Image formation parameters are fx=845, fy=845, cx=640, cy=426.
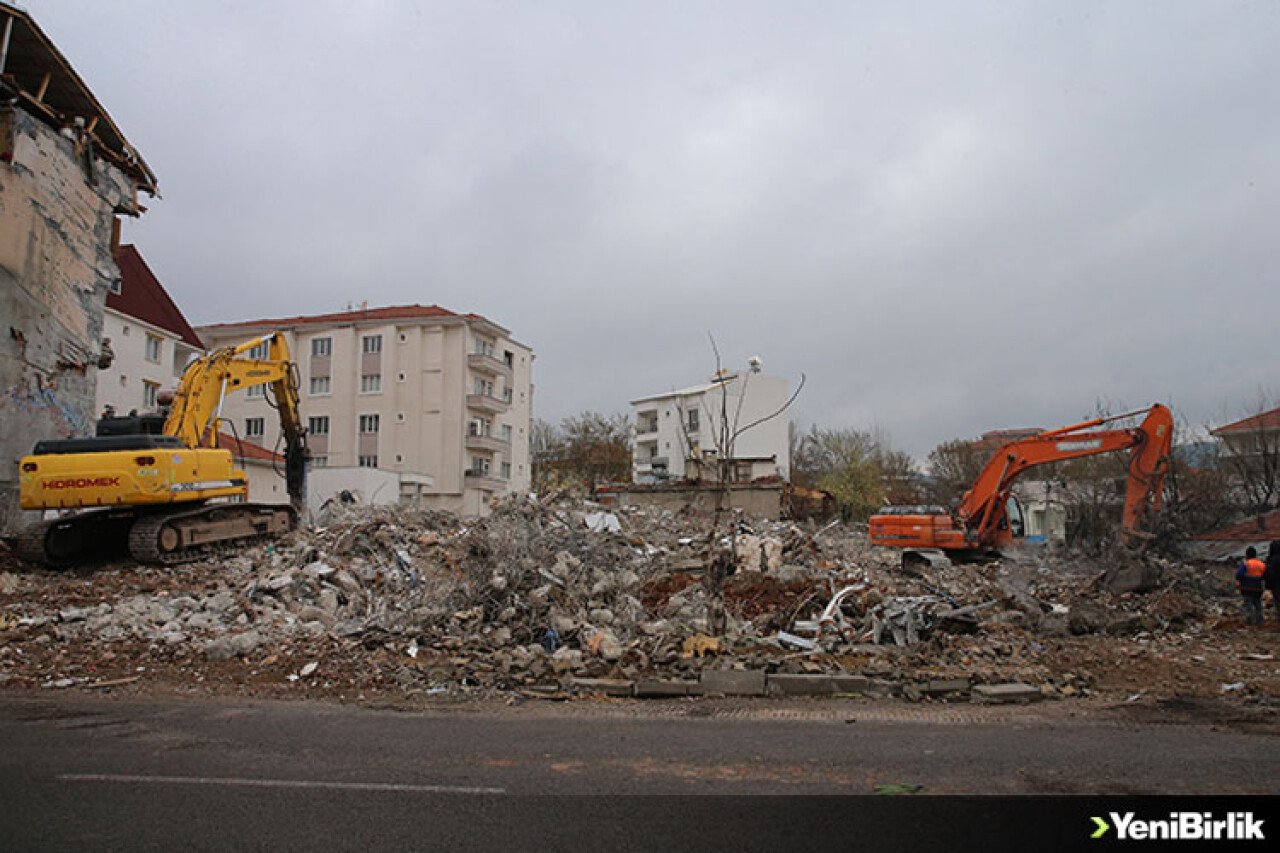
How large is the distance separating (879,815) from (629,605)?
734 centimetres

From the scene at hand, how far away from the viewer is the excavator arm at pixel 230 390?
48.3 feet

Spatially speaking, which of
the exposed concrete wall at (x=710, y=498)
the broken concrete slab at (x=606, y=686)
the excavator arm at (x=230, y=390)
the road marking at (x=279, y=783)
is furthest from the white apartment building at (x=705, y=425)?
the road marking at (x=279, y=783)

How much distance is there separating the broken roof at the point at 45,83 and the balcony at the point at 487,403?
1202 inches

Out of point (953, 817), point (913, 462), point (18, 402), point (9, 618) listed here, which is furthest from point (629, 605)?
point (913, 462)

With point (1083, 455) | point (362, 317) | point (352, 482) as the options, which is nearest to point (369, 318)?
point (362, 317)

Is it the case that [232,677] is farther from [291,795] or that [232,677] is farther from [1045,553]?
[1045,553]

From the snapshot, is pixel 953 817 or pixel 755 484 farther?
pixel 755 484

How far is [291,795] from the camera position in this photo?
5203 mm

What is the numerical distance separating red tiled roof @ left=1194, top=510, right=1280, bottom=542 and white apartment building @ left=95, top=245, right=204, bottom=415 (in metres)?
33.3

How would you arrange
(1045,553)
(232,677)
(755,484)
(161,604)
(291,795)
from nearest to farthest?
(291,795), (232,677), (161,604), (1045,553), (755,484)

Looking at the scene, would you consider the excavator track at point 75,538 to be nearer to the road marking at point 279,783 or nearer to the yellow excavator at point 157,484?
the yellow excavator at point 157,484

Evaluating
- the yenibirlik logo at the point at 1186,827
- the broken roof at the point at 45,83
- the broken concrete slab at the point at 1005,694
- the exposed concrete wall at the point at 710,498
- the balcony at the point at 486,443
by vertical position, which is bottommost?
the broken concrete slab at the point at 1005,694

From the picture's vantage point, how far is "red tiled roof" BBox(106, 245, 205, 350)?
114 ft

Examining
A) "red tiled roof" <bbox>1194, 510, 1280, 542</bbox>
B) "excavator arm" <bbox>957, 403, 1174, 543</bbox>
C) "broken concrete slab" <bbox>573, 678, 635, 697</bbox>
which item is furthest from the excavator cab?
"broken concrete slab" <bbox>573, 678, 635, 697</bbox>
